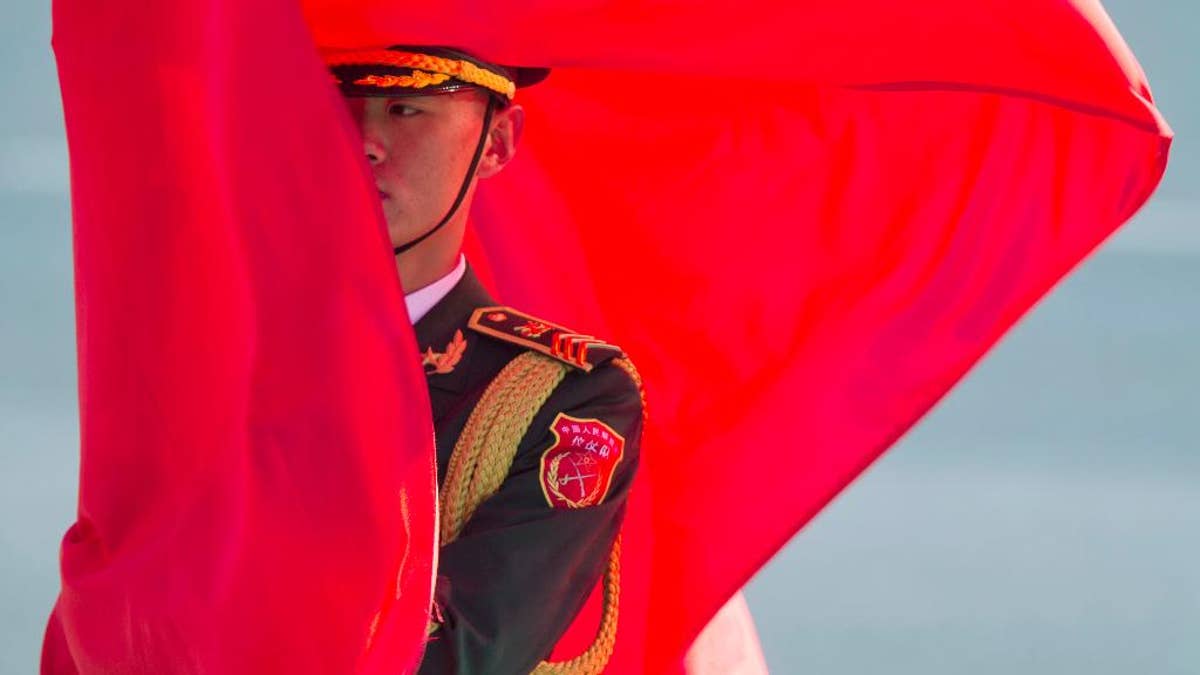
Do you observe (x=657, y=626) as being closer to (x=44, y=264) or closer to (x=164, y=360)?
(x=164, y=360)

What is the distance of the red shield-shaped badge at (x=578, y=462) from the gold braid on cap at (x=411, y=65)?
8.8 inches

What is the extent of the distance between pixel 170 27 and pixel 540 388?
14.5 inches

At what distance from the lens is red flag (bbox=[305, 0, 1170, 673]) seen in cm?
161

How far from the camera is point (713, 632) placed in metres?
1.67

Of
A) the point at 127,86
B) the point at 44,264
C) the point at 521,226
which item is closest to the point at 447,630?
the point at 127,86

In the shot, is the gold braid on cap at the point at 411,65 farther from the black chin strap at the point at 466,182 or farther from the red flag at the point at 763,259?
the red flag at the point at 763,259

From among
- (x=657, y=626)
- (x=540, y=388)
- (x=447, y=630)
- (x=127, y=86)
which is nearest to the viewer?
(x=127, y=86)

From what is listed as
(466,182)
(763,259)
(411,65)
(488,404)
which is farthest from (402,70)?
(763,259)

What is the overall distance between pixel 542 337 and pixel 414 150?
0.15m

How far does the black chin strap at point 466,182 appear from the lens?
4.61 feet

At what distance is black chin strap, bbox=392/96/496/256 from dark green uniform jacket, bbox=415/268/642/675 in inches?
2.4

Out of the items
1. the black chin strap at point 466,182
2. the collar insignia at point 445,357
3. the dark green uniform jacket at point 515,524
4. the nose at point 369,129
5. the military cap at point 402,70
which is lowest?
the dark green uniform jacket at point 515,524

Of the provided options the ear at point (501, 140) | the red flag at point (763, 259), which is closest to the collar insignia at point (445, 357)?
the ear at point (501, 140)

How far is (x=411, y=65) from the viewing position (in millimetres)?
1338
